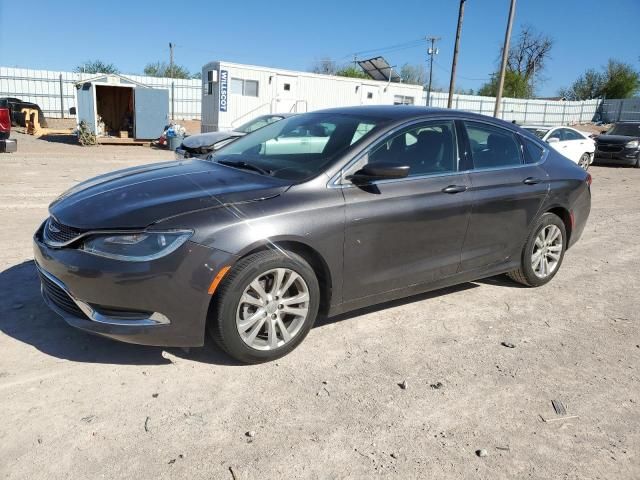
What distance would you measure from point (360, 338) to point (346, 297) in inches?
14.6

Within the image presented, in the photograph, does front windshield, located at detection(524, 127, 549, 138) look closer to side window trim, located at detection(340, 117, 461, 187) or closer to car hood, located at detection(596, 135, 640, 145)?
car hood, located at detection(596, 135, 640, 145)

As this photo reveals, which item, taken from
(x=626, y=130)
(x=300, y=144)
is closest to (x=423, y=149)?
(x=300, y=144)

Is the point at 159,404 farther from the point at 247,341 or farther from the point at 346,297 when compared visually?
the point at 346,297

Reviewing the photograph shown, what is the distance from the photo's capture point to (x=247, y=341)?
3.17 metres

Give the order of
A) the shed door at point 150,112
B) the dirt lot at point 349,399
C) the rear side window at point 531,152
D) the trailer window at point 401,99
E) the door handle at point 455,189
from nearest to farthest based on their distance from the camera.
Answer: the dirt lot at point 349,399
the door handle at point 455,189
the rear side window at point 531,152
the shed door at point 150,112
the trailer window at point 401,99

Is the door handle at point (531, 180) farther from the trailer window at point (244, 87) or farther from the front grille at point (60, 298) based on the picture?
the trailer window at point (244, 87)

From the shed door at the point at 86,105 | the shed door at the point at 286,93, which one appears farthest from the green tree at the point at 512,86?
the shed door at the point at 86,105

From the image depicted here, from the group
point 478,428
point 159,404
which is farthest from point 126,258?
point 478,428

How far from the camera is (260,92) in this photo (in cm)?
1880

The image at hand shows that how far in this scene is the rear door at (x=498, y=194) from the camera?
421 cm

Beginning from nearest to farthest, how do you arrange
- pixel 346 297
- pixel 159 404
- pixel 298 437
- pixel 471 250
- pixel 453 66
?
pixel 298 437 < pixel 159 404 < pixel 346 297 < pixel 471 250 < pixel 453 66

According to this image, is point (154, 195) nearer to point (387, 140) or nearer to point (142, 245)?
point (142, 245)

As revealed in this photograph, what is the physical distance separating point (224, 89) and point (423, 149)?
50.3 ft

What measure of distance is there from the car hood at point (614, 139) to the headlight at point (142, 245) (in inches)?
737
